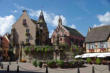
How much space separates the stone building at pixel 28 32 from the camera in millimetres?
42375

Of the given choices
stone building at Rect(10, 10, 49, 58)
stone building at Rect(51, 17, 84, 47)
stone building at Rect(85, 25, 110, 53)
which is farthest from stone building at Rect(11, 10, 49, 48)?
stone building at Rect(85, 25, 110, 53)

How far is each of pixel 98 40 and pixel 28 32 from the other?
18060 millimetres

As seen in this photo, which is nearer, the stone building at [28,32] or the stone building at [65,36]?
the stone building at [28,32]

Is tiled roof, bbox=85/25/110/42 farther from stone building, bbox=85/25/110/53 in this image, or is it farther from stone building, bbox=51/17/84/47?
stone building, bbox=51/17/84/47

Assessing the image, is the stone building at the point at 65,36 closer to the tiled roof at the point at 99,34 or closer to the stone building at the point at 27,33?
the stone building at the point at 27,33

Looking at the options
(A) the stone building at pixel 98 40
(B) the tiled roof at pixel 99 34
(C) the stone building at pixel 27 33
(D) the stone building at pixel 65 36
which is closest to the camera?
(A) the stone building at pixel 98 40

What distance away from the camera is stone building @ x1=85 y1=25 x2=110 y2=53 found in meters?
33.2

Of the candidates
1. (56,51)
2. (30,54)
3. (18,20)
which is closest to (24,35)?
(18,20)

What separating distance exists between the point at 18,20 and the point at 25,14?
272cm

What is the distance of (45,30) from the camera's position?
1838 inches

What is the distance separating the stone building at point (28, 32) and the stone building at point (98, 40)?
42.2 ft

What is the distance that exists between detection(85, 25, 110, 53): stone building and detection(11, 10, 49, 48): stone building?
12865 mm

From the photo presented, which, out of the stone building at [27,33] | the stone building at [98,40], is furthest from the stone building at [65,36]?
the stone building at [98,40]

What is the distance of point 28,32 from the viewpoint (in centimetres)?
4338
